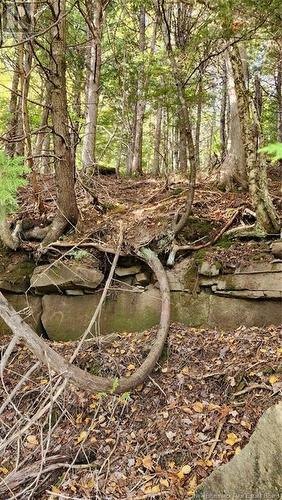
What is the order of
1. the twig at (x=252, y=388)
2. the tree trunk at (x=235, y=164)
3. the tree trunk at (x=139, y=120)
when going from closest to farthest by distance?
the twig at (x=252, y=388) < the tree trunk at (x=235, y=164) < the tree trunk at (x=139, y=120)

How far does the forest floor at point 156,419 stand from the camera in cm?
394

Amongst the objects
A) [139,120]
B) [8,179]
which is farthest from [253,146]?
[139,120]

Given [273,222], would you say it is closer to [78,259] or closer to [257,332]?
[257,332]

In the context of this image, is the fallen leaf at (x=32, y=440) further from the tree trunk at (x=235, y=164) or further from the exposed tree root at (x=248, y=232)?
the tree trunk at (x=235, y=164)

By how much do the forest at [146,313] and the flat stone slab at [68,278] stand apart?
0.02m

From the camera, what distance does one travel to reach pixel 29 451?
15.1 ft

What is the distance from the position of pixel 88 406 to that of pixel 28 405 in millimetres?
833

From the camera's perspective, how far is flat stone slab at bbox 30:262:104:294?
234 inches

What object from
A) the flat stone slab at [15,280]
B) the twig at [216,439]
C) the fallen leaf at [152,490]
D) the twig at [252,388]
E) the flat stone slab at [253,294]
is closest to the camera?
the fallen leaf at [152,490]

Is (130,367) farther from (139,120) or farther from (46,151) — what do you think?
(139,120)

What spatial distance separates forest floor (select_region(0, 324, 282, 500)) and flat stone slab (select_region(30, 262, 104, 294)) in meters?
1.04

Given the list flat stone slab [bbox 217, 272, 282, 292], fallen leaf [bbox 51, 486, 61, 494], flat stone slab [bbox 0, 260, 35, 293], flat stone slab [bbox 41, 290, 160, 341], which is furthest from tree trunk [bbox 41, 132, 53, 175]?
fallen leaf [bbox 51, 486, 61, 494]

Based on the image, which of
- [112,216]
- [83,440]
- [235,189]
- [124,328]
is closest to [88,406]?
[83,440]

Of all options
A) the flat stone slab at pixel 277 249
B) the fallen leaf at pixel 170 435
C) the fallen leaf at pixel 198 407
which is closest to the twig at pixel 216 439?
the fallen leaf at pixel 198 407
